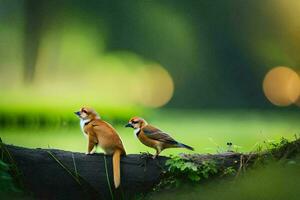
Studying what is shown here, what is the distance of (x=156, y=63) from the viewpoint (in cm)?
662

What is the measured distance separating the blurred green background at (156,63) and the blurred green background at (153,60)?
10 mm

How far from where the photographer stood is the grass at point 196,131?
3.26 m

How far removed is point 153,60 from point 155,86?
0.75 m

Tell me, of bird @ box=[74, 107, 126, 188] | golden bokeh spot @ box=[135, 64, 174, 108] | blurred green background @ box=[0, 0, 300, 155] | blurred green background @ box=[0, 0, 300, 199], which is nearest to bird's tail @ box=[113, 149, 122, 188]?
bird @ box=[74, 107, 126, 188]

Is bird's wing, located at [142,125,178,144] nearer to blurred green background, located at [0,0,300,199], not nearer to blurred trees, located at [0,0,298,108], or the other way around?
blurred green background, located at [0,0,300,199]

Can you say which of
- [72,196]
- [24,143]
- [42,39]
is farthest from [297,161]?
[42,39]

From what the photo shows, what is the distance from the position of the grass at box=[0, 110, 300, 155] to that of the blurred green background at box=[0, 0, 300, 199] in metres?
0.02

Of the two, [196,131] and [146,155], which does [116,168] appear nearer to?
[146,155]

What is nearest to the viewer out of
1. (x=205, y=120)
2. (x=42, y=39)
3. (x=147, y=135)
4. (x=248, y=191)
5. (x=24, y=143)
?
(x=248, y=191)

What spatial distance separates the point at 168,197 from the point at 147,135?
222mm

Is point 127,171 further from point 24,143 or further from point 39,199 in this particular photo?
point 24,143

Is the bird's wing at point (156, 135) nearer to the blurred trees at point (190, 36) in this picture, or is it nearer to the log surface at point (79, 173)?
the log surface at point (79, 173)

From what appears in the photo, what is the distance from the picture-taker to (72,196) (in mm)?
2340

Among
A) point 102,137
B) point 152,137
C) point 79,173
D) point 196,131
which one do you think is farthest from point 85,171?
point 196,131
